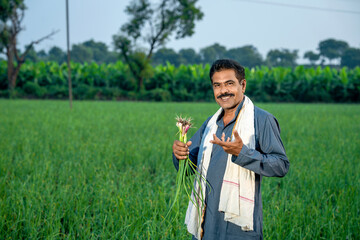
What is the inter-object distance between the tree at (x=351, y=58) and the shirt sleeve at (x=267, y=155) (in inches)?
2093

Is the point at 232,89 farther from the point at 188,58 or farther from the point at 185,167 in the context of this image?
the point at 188,58

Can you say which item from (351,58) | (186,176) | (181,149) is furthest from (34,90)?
(351,58)

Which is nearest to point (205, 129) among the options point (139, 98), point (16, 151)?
point (16, 151)

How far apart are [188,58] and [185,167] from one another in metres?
53.1

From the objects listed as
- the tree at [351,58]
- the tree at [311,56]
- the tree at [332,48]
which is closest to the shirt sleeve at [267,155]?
the tree at [351,58]

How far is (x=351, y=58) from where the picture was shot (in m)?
50.9

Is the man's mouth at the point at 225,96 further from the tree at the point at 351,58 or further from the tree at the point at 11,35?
the tree at the point at 351,58

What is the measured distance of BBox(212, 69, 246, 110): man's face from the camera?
1367 mm

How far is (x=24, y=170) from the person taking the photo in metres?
3.37

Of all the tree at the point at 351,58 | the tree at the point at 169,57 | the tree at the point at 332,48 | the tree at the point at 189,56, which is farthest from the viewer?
the tree at the point at 332,48

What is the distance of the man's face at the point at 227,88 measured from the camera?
4.49 ft

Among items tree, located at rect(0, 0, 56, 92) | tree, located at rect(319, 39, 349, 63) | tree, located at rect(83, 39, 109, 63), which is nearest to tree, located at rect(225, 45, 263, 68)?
tree, located at rect(319, 39, 349, 63)

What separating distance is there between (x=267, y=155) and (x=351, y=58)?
191 ft

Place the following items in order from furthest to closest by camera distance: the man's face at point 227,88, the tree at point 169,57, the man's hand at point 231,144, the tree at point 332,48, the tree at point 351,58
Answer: the tree at point 332,48
the tree at point 169,57
the tree at point 351,58
the man's face at point 227,88
the man's hand at point 231,144
